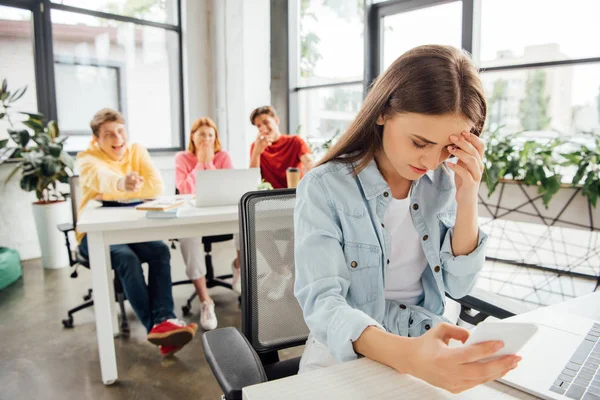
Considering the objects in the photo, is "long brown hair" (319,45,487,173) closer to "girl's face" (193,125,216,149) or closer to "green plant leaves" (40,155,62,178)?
"girl's face" (193,125,216,149)

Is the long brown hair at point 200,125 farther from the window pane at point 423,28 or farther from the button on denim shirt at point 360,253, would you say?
the button on denim shirt at point 360,253

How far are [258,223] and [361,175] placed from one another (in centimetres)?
31

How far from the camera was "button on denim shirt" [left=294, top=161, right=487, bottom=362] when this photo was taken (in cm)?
82

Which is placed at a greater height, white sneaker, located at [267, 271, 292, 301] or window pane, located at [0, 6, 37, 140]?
window pane, located at [0, 6, 37, 140]

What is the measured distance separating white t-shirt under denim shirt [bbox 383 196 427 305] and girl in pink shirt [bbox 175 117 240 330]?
2.03m

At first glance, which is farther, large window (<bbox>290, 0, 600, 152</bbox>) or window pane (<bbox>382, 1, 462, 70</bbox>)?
window pane (<bbox>382, 1, 462, 70</bbox>)

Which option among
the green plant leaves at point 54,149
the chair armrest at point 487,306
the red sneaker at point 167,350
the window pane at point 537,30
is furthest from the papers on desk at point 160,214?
the window pane at point 537,30

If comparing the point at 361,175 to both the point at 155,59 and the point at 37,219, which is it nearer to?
the point at 37,219

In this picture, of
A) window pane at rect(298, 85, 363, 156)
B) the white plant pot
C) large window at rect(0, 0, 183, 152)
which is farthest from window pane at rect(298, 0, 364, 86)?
the white plant pot

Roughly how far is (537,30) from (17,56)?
14.0 ft

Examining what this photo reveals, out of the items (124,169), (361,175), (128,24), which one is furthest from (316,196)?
(128,24)

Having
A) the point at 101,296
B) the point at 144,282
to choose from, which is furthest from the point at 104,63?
the point at 101,296

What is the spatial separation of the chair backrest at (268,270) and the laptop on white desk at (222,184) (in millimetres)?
1208

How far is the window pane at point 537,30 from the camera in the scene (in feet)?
9.79
